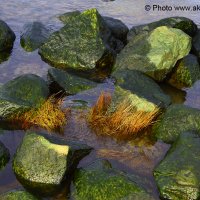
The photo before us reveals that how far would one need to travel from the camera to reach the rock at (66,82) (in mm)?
14102

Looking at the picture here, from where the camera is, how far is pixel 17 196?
28.6 feet

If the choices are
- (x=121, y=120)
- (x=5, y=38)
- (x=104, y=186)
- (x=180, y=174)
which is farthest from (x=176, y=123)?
(x=5, y=38)

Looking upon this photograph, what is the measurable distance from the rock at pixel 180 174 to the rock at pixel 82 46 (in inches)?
290

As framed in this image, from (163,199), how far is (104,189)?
4.90ft

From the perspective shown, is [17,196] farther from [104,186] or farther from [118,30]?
[118,30]

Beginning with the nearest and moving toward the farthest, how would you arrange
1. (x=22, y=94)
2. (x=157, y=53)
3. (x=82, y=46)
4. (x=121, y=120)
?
(x=121, y=120) < (x=22, y=94) < (x=157, y=53) < (x=82, y=46)

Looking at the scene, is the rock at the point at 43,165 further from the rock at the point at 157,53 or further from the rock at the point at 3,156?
the rock at the point at 157,53

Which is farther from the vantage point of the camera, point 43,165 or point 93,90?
point 93,90

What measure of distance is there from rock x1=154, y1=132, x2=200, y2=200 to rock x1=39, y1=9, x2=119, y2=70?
7.37 meters

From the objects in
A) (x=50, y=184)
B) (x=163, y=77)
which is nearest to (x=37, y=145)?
(x=50, y=184)

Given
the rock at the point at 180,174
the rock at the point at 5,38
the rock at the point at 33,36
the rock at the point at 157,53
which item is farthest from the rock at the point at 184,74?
the rock at the point at 5,38

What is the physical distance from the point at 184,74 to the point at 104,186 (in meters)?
8.09

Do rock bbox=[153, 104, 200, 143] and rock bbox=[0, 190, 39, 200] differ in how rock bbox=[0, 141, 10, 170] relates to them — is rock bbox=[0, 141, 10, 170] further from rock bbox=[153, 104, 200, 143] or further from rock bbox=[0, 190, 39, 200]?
rock bbox=[153, 104, 200, 143]

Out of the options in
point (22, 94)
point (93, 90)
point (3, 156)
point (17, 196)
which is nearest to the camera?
point (17, 196)
